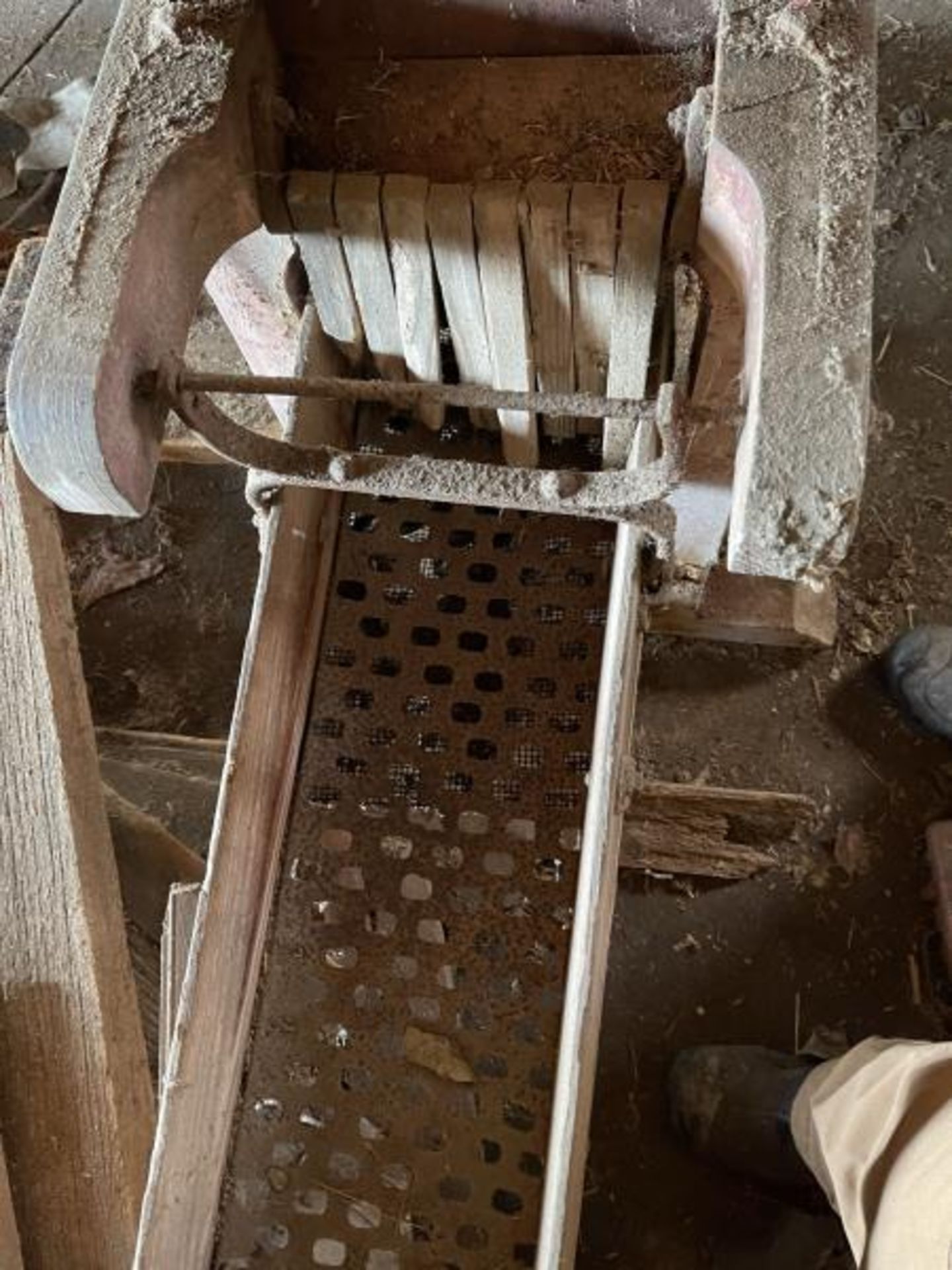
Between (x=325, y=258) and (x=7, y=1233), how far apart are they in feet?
4.58

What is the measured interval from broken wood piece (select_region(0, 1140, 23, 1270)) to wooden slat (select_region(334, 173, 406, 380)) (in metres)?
1.26

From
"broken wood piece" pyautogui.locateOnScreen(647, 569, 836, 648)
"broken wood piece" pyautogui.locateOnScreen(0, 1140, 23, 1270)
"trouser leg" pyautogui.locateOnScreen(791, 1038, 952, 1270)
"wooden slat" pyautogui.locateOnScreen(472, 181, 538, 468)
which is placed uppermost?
"wooden slat" pyautogui.locateOnScreen(472, 181, 538, 468)

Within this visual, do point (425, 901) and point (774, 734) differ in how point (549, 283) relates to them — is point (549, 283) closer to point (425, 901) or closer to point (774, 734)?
point (425, 901)

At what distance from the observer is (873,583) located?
2.35 meters

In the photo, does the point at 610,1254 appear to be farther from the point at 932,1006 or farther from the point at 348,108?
the point at 348,108

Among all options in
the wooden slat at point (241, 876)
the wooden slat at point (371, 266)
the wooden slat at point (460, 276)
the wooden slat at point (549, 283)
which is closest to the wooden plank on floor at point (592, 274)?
the wooden slat at point (549, 283)

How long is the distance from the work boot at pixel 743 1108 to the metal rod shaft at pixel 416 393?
1.30 m

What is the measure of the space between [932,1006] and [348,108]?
1763mm

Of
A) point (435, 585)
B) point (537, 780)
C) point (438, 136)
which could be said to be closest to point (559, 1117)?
point (537, 780)

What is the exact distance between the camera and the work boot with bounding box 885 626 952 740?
2.18 meters

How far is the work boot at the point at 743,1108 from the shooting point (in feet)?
6.60

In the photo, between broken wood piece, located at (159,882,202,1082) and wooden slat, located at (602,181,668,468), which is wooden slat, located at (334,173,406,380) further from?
broken wood piece, located at (159,882,202,1082)

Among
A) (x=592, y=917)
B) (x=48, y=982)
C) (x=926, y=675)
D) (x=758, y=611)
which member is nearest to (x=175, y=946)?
(x=48, y=982)

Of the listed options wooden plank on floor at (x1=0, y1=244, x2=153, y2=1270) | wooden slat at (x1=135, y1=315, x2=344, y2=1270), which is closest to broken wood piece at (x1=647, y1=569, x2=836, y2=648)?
wooden slat at (x1=135, y1=315, x2=344, y2=1270)
